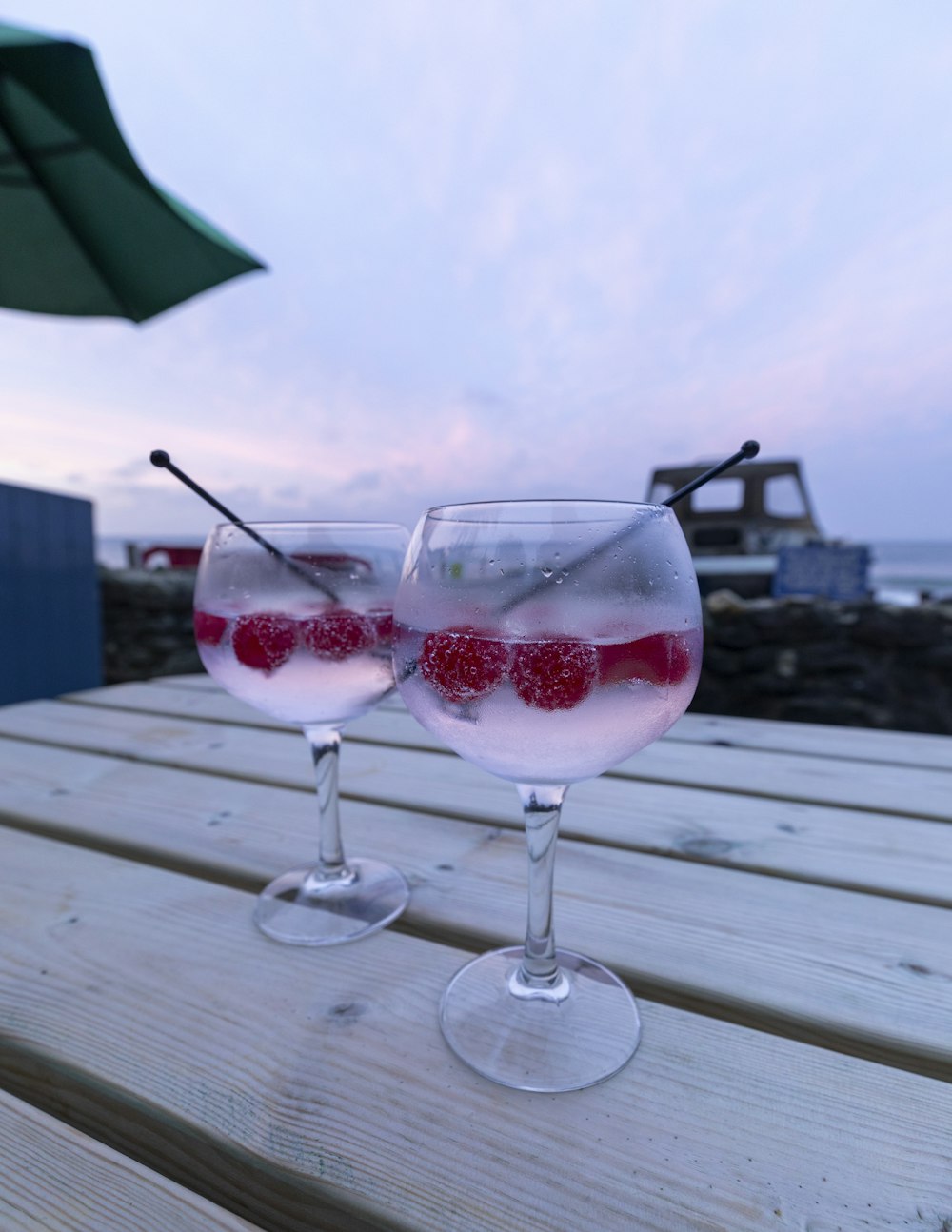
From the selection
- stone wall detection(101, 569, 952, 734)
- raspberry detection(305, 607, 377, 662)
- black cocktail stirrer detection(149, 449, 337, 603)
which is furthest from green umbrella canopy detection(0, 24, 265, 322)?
stone wall detection(101, 569, 952, 734)

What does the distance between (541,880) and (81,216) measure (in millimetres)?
3265

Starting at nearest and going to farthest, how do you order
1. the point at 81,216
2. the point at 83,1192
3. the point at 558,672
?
the point at 83,1192 < the point at 558,672 < the point at 81,216

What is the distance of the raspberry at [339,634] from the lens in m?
0.79

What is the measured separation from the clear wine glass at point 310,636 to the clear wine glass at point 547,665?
18 centimetres

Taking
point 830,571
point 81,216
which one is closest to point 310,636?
point 81,216

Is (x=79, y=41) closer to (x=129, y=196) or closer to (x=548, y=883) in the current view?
(x=129, y=196)

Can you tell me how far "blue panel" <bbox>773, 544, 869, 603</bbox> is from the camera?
514 centimetres

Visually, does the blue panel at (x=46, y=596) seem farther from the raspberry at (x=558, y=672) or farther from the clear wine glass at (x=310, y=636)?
the raspberry at (x=558, y=672)

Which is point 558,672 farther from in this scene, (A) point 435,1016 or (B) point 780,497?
(B) point 780,497

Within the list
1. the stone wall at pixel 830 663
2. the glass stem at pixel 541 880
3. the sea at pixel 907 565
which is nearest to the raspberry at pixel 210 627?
the glass stem at pixel 541 880

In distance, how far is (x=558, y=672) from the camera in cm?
56

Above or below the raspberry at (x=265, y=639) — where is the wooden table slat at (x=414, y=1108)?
below

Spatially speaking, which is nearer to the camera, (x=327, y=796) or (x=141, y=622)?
(x=327, y=796)

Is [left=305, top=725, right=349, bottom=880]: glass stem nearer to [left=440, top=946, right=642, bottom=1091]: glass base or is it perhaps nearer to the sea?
[left=440, top=946, right=642, bottom=1091]: glass base
